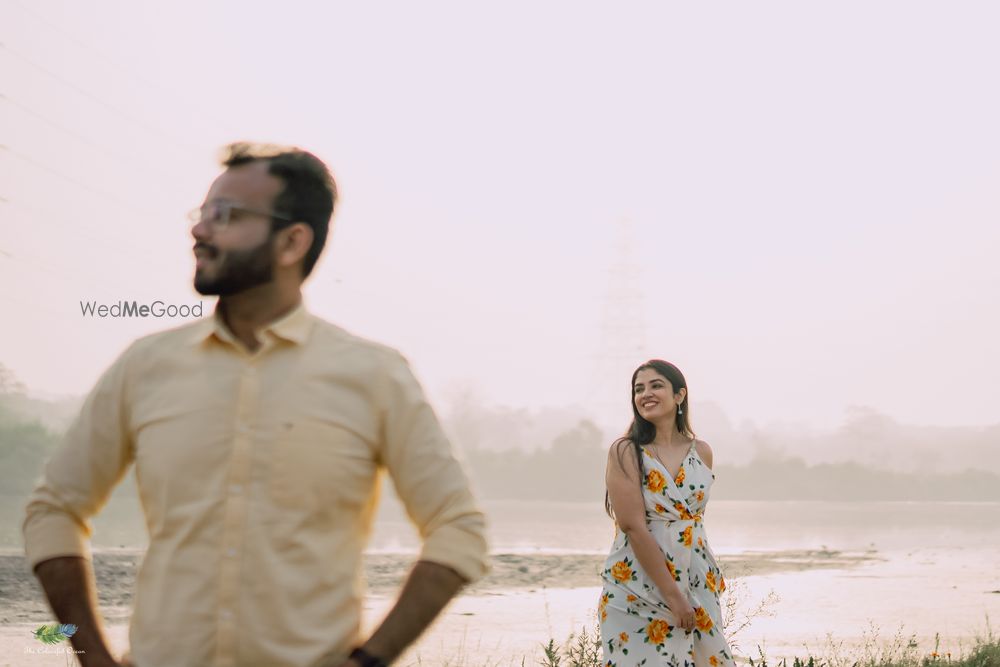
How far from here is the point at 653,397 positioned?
522 centimetres

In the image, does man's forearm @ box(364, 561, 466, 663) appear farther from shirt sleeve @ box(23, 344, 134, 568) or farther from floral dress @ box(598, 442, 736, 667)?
floral dress @ box(598, 442, 736, 667)

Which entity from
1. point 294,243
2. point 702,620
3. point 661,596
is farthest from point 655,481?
point 294,243

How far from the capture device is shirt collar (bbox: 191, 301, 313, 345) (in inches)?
74.7

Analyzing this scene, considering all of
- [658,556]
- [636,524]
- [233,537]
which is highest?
[233,537]

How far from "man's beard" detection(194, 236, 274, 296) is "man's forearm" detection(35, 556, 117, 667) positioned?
456 mm

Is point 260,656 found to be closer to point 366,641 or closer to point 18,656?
point 366,641

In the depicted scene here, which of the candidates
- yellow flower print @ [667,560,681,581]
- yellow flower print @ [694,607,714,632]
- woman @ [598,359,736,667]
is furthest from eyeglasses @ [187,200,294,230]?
yellow flower print @ [694,607,714,632]

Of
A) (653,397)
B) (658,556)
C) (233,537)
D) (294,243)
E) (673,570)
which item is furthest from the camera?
(653,397)

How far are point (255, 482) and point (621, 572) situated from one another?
3477 millimetres

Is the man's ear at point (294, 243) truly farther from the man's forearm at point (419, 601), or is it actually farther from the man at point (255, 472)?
the man's forearm at point (419, 601)

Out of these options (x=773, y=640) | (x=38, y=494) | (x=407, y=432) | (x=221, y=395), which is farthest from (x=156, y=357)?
(x=773, y=640)

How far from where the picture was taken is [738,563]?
27.3 metres

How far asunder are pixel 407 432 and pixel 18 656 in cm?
1160

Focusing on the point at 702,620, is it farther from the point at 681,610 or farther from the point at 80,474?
the point at 80,474
